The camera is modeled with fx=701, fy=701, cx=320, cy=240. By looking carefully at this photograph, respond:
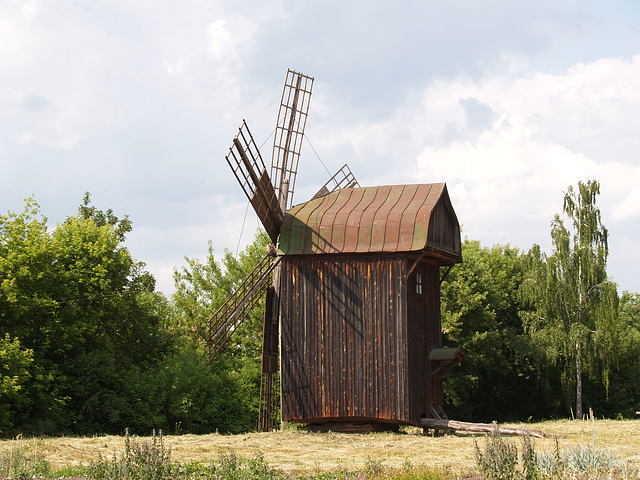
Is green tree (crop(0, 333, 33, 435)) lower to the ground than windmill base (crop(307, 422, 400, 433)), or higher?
higher

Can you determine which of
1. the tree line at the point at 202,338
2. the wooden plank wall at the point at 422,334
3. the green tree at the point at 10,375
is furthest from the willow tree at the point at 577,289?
the green tree at the point at 10,375

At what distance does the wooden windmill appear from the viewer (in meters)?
17.7

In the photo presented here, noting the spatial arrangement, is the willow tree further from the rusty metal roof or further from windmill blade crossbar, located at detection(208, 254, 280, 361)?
windmill blade crossbar, located at detection(208, 254, 280, 361)

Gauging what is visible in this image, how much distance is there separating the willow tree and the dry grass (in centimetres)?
1025

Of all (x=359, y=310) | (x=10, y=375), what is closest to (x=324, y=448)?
(x=359, y=310)

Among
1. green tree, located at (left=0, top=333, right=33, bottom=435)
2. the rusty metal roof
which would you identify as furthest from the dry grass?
green tree, located at (left=0, top=333, right=33, bottom=435)

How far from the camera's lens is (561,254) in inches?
1123

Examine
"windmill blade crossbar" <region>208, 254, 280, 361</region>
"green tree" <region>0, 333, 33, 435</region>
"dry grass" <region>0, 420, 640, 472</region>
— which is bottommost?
"dry grass" <region>0, 420, 640, 472</region>

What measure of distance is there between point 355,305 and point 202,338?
778 inches

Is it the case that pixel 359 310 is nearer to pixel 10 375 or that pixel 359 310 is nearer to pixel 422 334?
pixel 422 334

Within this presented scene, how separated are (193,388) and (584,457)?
20.3m

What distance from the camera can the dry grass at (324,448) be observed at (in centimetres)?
1164

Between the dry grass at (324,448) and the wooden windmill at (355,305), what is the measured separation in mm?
934

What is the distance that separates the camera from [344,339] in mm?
18031
